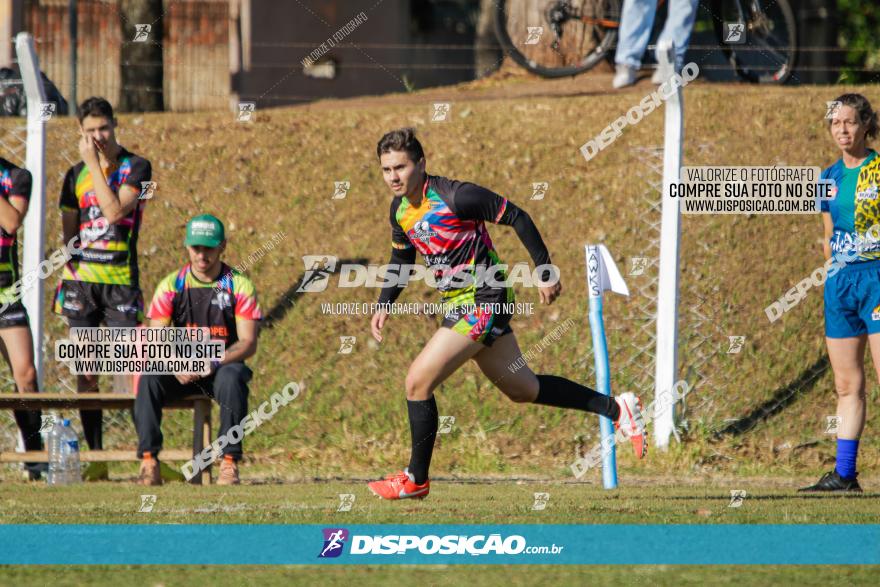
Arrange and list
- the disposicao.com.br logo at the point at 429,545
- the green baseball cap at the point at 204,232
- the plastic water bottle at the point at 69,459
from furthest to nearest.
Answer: the plastic water bottle at the point at 69,459 < the green baseball cap at the point at 204,232 < the disposicao.com.br logo at the point at 429,545

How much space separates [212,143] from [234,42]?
780 centimetres

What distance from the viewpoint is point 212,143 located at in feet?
48.0

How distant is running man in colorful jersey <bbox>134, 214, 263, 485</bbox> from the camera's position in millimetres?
8727

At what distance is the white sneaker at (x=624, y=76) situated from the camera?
14.6 m

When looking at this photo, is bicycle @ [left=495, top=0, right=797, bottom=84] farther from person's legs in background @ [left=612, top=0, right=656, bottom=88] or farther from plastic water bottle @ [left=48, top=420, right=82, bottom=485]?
plastic water bottle @ [left=48, top=420, right=82, bottom=485]

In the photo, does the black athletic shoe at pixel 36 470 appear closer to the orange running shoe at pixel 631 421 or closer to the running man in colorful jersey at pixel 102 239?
the running man in colorful jersey at pixel 102 239

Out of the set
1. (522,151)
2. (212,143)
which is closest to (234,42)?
(212,143)

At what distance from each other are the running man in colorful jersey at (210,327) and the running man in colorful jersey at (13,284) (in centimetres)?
101

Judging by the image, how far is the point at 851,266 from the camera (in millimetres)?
8266

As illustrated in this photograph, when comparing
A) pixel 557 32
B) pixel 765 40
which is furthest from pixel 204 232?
pixel 765 40

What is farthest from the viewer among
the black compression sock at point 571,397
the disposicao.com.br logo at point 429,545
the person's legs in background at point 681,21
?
the person's legs in background at point 681,21

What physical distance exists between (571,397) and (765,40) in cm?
942

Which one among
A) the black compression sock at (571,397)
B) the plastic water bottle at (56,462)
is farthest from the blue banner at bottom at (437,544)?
the plastic water bottle at (56,462)

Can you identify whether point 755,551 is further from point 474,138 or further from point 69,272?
point 474,138
